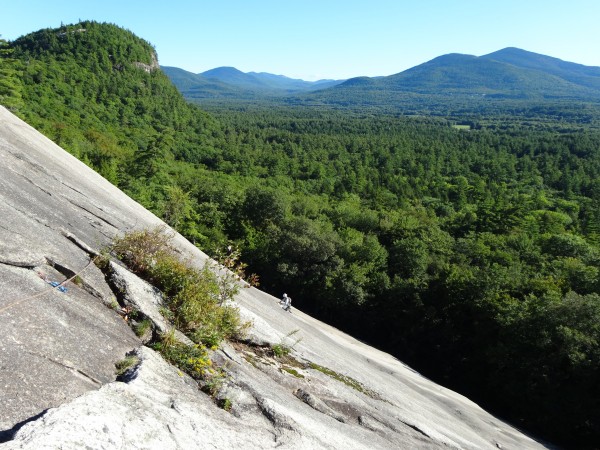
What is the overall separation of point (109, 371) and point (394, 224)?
45.3m

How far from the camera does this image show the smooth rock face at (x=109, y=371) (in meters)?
4.18

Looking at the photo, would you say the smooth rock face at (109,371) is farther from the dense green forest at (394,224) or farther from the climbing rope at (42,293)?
the dense green forest at (394,224)

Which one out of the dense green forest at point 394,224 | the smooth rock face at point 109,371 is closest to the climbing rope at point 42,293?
the smooth rock face at point 109,371

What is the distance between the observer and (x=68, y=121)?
73.8 meters

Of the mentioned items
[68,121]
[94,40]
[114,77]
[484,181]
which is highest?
[94,40]

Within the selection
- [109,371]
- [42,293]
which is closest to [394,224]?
[42,293]

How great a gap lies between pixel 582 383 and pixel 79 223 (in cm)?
2479

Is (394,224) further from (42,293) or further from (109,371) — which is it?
(109,371)

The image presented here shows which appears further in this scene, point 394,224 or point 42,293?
point 394,224

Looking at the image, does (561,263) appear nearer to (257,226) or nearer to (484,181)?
(257,226)

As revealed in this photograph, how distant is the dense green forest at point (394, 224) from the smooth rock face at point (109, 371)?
53.2 feet

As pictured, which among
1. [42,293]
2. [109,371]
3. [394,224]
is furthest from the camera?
[394,224]

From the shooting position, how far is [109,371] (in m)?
5.23

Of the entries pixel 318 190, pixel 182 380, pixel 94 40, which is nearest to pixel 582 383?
pixel 182 380
